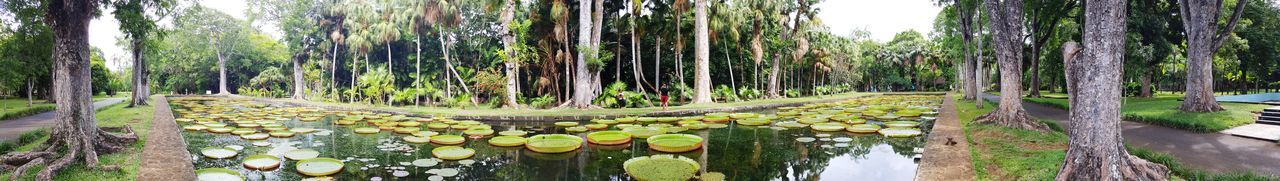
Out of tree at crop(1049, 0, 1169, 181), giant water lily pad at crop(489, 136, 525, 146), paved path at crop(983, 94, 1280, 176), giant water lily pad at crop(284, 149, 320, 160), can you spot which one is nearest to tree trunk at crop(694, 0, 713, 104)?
paved path at crop(983, 94, 1280, 176)

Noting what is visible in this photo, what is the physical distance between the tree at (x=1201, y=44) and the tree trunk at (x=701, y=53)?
12.4 m

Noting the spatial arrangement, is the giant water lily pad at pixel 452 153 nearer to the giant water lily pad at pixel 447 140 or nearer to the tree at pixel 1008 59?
the giant water lily pad at pixel 447 140

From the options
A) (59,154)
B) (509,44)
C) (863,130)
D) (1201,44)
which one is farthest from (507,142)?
(1201,44)

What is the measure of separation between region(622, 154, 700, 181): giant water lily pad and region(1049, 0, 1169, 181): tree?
→ 10.2ft

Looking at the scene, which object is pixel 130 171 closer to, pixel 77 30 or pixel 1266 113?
pixel 77 30

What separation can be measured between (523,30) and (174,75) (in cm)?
5077

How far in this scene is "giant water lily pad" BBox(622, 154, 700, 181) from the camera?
5388 mm

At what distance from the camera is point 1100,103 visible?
4.15 metres

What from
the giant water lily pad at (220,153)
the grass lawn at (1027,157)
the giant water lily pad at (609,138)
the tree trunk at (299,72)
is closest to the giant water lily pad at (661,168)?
the giant water lily pad at (609,138)

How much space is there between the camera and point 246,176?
570 centimetres

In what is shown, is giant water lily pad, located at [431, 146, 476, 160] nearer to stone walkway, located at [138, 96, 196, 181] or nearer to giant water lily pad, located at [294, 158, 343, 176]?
giant water lily pad, located at [294, 158, 343, 176]

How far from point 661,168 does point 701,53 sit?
14.8 metres

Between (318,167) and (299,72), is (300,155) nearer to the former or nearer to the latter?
(318,167)

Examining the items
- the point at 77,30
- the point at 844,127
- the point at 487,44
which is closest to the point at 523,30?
the point at 487,44
